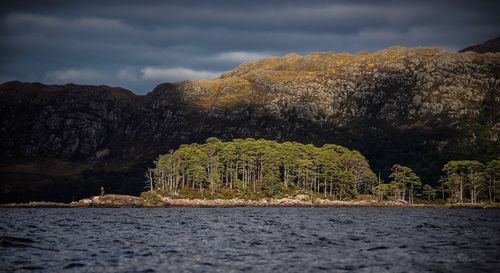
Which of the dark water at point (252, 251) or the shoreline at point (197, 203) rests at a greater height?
the dark water at point (252, 251)

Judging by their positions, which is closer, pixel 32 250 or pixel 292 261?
pixel 292 261

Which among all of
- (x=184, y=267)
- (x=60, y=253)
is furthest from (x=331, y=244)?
(x=60, y=253)

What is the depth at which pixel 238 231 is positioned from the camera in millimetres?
74375

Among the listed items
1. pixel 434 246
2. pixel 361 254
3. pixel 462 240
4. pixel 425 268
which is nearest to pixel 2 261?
pixel 361 254

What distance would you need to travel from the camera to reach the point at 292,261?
44.6 meters

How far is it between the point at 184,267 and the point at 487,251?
28525 millimetres

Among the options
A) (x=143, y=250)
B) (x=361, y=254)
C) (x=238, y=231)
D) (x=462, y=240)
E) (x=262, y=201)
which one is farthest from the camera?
(x=262, y=201)

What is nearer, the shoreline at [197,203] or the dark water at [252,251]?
the dark water at [252,251]

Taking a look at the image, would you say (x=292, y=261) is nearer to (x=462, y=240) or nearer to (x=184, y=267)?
(x=184, y=267)

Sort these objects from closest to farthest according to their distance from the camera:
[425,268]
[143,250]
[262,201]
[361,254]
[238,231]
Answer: [425,268] → [361,254] → [143,250] → [238,231] → [262,201]

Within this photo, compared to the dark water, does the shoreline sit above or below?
below

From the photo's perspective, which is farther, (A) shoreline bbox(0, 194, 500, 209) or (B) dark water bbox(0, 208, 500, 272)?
(A) shoreline bbox(0, 194, 500, 209)

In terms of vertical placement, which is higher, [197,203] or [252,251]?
[252,251]

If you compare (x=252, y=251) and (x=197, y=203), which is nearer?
(x=252, y=251)
